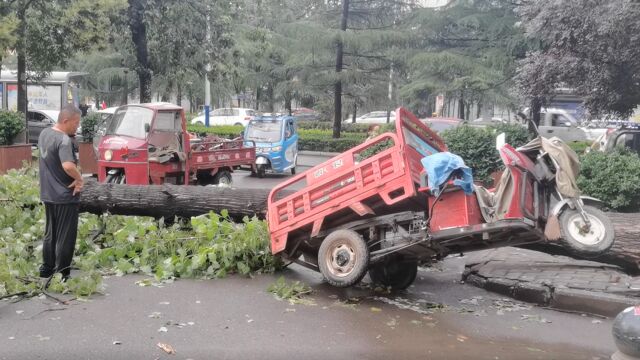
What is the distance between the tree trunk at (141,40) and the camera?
2012 centimetres

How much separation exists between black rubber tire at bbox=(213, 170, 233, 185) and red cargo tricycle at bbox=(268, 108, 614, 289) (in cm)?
A: 821

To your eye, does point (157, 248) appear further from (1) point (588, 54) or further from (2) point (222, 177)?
(1) point (588, 54)

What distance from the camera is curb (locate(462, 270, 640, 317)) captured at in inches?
256

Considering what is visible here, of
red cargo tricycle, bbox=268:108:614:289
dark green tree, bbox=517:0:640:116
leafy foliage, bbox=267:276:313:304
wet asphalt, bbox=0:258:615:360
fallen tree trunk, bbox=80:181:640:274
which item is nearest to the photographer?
wet asphalt, bbox=0:258:615:360

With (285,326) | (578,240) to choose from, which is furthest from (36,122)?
(578,240)

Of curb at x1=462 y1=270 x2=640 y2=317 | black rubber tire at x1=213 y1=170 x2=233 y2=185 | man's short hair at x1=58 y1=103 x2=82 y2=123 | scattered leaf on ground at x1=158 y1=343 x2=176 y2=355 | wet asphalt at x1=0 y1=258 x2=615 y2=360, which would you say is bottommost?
wet asphalt at x1=0 y1=258 x2=615 y2=360

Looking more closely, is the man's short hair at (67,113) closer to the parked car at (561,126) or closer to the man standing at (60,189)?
the man standing at (60,189)

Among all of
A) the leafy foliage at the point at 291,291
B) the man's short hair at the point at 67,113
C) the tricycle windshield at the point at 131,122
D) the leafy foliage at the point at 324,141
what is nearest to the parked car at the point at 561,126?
the leafy foliage at the point at 324,141

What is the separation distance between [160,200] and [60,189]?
2174mm

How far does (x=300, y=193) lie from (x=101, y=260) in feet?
8.35

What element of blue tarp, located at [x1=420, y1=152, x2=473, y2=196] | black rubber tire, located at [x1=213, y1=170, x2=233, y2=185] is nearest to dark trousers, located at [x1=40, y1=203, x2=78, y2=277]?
blue tarp, located at [x1=420, y1=152, x2=473, y2=196]

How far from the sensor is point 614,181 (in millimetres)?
11727

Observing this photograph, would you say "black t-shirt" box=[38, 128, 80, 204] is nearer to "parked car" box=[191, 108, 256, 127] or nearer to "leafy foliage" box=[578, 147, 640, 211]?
"leafy foliage" box=[578, 147, 640, 211]

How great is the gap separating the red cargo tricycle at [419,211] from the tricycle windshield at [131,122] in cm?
697
